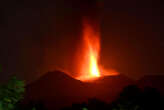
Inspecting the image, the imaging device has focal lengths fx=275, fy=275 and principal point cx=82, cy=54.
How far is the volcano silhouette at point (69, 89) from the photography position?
39.7 ft

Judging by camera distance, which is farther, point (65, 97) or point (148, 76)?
point (148, 76)

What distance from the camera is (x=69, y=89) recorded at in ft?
42.2

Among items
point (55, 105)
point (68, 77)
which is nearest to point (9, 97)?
point (55, 105)

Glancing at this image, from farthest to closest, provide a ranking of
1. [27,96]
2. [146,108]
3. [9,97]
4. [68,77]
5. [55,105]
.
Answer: [68,77] → [27,96] → [55,105] → [146,108] → [9,97]

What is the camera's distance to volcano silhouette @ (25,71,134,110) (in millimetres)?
12102

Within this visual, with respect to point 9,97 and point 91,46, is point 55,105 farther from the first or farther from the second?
point 9,97

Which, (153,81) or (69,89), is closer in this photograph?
(69,89)

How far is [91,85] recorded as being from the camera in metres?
13.4

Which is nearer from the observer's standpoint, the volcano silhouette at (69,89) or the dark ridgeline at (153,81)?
the volcano silhouette at (69,89)

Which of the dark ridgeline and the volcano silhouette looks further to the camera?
the dark ridgeline

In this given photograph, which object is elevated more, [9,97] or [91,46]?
[91,46]

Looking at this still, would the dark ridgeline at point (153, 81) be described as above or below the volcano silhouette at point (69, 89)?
above

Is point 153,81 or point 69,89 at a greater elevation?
point 153,81

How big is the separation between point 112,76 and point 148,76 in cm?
177
